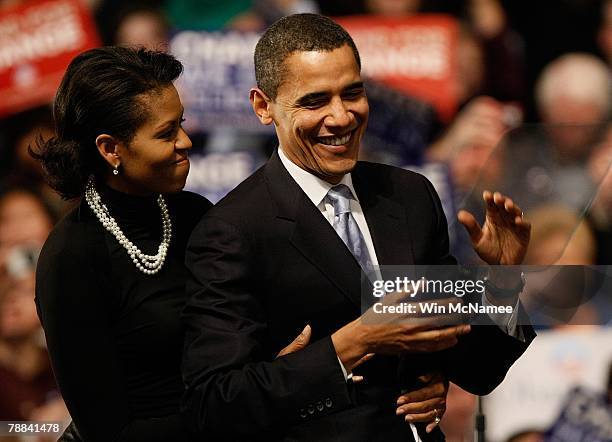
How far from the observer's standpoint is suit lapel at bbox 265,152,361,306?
1.78 m

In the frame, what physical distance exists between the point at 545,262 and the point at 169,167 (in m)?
0.72

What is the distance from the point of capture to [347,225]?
1.85 m

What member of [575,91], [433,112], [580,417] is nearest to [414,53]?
[433,112]

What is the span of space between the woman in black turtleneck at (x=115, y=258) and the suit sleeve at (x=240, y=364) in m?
0.17

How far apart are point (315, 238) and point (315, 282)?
0.27 ft

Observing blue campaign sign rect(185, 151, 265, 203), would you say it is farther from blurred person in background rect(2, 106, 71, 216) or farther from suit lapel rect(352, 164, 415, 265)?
suit lapel rect(352, 164, 415, 265)

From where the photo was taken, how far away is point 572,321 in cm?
208

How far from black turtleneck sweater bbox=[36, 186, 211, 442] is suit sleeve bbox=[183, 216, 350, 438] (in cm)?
16

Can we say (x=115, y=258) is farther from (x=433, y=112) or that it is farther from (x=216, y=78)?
(x=433, y=112)

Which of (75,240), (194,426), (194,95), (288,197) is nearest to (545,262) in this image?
(288,197)

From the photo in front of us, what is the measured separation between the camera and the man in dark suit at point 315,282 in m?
1.70

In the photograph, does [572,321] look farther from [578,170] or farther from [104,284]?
[104,284]

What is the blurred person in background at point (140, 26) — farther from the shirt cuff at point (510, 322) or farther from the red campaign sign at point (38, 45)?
the shirt cuff at point (510, 322)

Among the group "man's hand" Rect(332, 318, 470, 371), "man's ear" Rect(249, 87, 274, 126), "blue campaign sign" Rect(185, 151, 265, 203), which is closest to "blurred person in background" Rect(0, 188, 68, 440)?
"blue campaign sign" Rect(185, 151, 265, 203)
